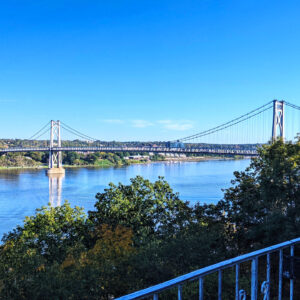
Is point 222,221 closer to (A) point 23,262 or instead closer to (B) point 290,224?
(B) point 290,224

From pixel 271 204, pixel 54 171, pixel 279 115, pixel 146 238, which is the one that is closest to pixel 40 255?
pixel 146 238

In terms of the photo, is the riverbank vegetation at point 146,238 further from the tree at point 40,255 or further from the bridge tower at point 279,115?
the bridge tower at point 279,115

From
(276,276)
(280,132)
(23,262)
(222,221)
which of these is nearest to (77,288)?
(23,262)

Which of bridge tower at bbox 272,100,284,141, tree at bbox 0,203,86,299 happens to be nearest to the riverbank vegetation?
tree at bbox 0,203,86,299

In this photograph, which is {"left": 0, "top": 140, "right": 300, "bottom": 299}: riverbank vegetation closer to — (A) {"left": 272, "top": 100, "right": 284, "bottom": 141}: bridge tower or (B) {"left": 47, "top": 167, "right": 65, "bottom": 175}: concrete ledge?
(A) {"left": 272, "top": 100, "right": 284, "bottom": 141}: bridge tower

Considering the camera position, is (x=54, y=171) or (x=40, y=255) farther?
(x=54, y=171)

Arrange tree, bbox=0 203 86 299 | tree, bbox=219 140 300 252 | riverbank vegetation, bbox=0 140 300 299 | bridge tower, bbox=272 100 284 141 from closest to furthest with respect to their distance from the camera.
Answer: tree, bbox=0 203 86 299
riverbank vegetation, bbox=0 140 300 299
tree, bbox=219 140 300 252
bridge tower, bbox=272 100 284 141

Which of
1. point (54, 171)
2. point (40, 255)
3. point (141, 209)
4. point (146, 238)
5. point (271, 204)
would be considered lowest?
point (40, 255)

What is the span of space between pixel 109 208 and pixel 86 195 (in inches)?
568

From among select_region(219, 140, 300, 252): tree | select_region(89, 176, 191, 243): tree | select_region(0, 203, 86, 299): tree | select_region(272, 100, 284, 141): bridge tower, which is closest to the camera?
select_region(0, 203, 86, 299): tree

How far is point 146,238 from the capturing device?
997 cm

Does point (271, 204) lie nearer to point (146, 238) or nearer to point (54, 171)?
point (146, 238)

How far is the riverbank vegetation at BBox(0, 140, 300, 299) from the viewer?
7.09 metres

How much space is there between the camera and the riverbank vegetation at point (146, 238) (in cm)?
709
